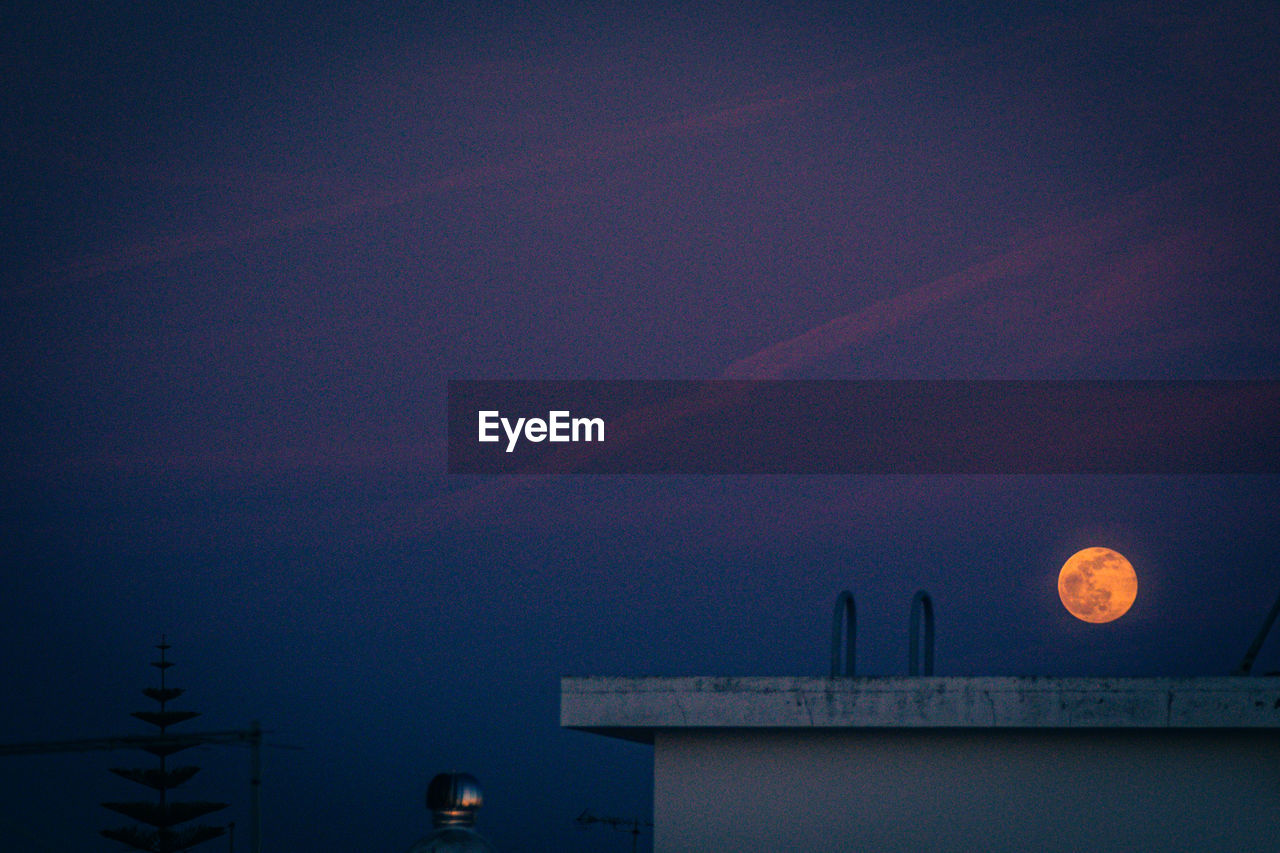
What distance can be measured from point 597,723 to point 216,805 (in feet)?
160

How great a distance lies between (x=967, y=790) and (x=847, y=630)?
4.26ft

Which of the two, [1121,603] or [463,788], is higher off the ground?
[1121,603]

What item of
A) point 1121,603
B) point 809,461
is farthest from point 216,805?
point 1121,603

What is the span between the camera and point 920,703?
8430 millimetres

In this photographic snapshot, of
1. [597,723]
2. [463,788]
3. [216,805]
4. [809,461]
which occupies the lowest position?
[216,805]

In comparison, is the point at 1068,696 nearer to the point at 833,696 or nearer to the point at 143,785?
the point at 833,696

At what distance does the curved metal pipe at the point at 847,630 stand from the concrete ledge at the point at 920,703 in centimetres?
33

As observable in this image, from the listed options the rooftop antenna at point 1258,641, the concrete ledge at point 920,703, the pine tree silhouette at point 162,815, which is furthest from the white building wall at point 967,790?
the pine tree silhouette at point 162,815

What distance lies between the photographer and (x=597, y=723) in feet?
28.1

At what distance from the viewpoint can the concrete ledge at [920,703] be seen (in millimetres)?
8297

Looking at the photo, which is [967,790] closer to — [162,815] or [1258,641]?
[1258,641]

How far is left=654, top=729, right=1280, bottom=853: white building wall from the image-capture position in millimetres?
8500

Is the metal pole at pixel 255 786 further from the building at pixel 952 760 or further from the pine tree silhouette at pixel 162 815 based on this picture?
the pine tree silhouette at pixel 162 815

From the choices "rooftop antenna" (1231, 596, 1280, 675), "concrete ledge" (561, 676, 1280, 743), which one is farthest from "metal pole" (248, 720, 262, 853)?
"rooftop antenna" (1231, 596, 1280, 675)
